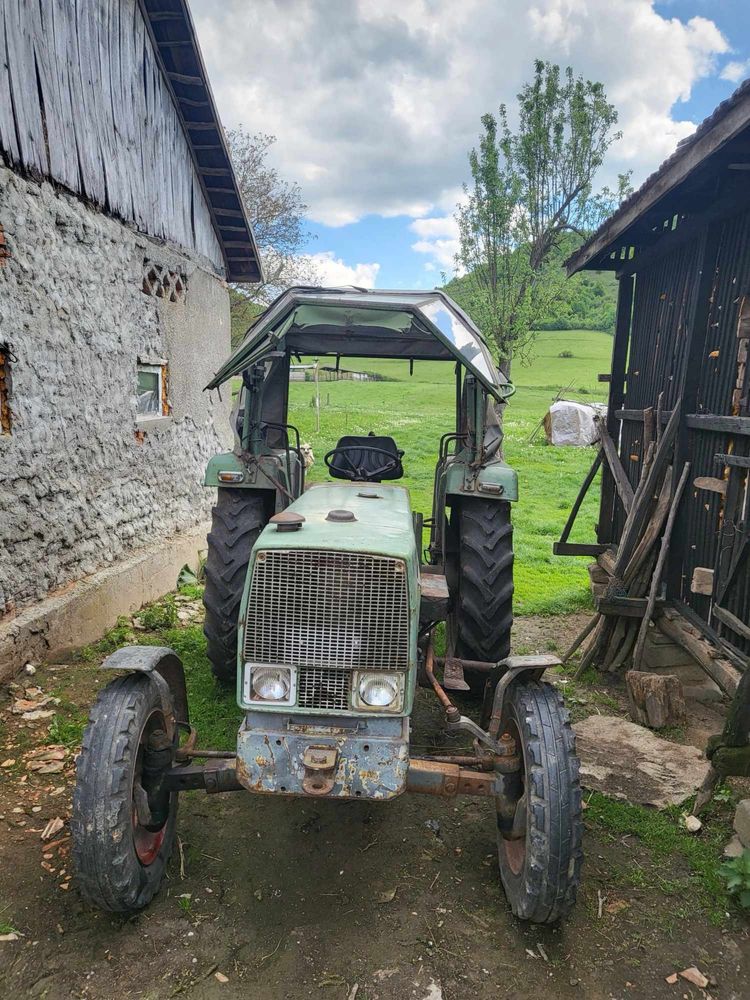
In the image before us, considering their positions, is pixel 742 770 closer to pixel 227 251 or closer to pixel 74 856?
pixel 74 856

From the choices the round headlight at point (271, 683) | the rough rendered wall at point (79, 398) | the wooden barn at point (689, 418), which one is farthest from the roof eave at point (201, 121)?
the round headlight at point (271, 683)

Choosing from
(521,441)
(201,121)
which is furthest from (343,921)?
(521,441)

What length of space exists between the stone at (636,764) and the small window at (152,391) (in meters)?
4.69

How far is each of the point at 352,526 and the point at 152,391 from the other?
4512 mm

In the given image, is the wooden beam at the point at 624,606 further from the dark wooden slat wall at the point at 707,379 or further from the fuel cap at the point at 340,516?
the fuel cap at the point at 340,516

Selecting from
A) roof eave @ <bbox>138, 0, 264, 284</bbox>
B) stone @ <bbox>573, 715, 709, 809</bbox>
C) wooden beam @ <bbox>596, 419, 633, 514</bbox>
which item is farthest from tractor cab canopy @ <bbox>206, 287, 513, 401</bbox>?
roof eave @ <bbox>138, 0, 264, 284</bbox>

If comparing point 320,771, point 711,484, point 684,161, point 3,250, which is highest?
point 684,161

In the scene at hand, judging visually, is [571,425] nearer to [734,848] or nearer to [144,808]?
[734,848]

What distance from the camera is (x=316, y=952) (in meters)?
2.48

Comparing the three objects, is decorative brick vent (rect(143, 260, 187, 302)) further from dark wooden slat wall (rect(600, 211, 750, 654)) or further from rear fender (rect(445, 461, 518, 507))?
dark wooden slat wall (rect(600, 211, 750, 654))

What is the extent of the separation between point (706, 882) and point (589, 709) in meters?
1.77

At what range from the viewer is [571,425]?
59.0 feet

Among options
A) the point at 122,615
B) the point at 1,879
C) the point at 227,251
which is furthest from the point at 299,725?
the point at 227,251

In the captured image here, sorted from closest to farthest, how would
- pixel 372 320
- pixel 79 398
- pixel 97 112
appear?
pixel 372 320 < pixel 79 398 < pixel 97 112
